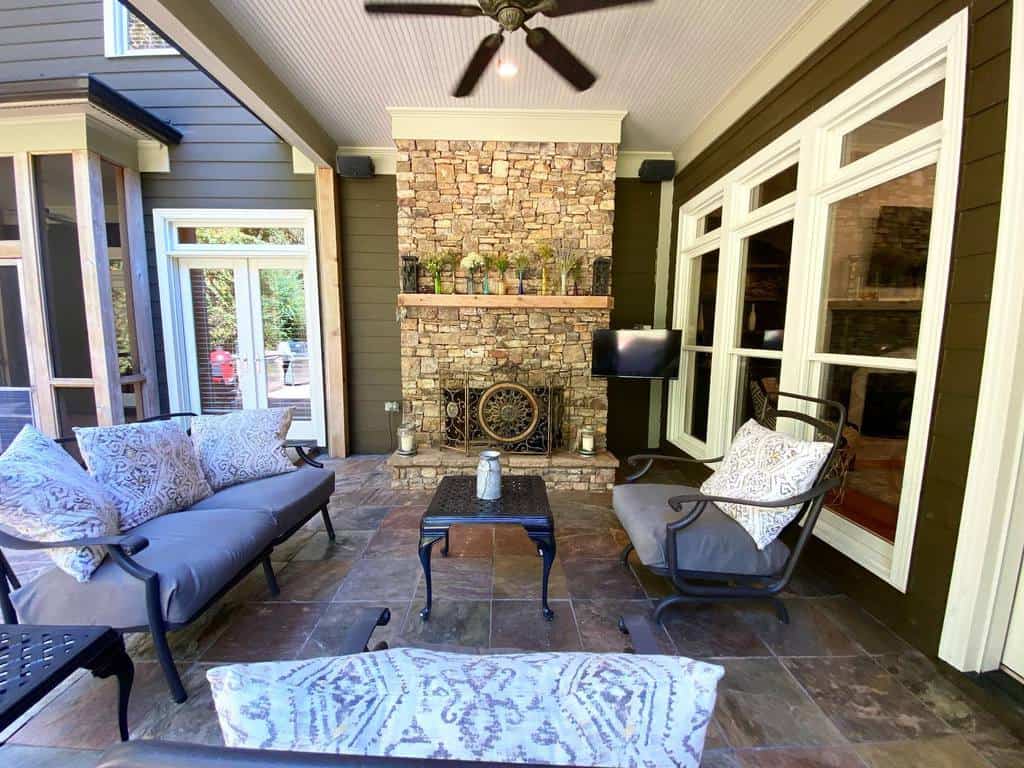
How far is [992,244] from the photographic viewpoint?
1.60 meters

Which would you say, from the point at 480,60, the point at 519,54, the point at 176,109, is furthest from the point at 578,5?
the point at 176,109

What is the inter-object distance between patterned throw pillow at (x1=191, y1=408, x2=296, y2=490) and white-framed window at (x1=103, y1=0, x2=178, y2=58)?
435 cm

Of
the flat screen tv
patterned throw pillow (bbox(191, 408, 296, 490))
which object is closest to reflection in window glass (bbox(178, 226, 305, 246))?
patterned throw pillow (bbox(191, 408, 296, 490))

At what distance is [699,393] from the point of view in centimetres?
417

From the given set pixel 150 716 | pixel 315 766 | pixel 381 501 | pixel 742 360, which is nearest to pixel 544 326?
pixel 742 360

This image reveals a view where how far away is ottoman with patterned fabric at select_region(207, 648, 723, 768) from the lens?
22.8 inches

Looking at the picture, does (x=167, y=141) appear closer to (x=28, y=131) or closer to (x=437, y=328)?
(x=28, y=131)

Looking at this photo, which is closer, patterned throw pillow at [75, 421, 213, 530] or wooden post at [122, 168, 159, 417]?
patterned throw pillow at [75, 421, 213, 530]

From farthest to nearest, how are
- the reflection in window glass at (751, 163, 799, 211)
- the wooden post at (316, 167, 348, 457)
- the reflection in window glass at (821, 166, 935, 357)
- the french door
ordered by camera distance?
the french door → the wooden post at (316, 167, 348, 457) → the reflection in window glass at (751, 163, 799, 211) → the reflection in window glass at (821, 166, 935, 357)

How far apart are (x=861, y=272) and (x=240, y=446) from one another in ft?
12.7

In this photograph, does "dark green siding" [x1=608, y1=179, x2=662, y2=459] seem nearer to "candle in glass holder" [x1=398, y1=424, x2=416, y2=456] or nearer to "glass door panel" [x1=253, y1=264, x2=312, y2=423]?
"candle in glass holder" [x1=398, y1=424, x2=416, y2=456]

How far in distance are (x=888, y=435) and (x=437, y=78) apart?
3.89m

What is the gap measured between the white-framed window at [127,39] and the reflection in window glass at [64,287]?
162cm

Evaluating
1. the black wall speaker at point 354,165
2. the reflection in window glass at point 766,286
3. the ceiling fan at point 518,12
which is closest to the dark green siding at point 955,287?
the reflection in window glass at point 766,286
